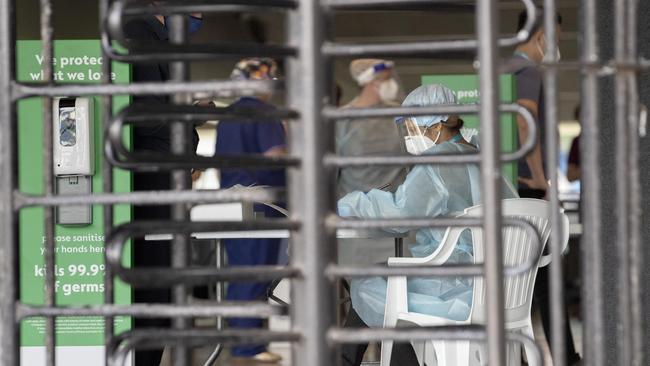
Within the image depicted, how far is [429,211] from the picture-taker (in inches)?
160

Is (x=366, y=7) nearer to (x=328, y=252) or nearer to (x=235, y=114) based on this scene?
(x=235, y=114)

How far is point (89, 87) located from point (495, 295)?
70 centimetres

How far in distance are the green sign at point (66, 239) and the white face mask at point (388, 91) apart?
1.27 meters

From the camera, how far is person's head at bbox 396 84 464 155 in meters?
4.36

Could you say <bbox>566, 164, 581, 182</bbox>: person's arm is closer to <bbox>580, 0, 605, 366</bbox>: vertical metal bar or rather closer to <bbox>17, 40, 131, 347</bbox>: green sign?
<bbox>17, 40, 131, 347</bbox>: green sign

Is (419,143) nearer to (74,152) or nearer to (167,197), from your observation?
(74,152)

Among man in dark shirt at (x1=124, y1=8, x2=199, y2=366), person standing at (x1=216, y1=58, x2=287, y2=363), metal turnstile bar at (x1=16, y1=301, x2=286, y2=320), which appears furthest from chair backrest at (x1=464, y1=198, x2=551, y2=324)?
metal turnstile bar at (x1=16, y1=301, x2=286, y2=320)

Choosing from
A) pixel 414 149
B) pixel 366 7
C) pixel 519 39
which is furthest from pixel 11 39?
pixel 414 149

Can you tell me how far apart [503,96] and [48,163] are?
4193 mm

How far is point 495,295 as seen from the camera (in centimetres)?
186

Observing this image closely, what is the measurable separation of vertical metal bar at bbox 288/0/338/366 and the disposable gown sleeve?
2.03 m

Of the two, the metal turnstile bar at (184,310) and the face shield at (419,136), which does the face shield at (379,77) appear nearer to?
the face shield at (419,136)

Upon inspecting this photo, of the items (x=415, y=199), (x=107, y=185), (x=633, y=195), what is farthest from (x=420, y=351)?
(x=633, y=195)

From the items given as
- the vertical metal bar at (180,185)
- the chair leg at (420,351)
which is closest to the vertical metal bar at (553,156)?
the vertical metal bar at (180,185)
